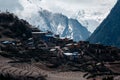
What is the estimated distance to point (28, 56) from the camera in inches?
7830

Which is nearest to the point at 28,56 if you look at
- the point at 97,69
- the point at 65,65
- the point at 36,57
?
the point at 36,57

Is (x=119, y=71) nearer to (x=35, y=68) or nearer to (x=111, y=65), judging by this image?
(x=111, y=65)

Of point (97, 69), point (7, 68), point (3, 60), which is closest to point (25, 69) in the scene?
point (7, 68)

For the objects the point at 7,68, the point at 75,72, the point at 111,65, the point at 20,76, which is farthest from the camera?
the point at 111,65

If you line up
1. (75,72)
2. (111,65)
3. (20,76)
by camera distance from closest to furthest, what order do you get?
(20,76), (75,72), (111,65)

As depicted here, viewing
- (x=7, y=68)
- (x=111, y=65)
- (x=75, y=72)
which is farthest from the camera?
(x=111, y=65)

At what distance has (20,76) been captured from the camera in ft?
513

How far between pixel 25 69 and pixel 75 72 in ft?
73.7

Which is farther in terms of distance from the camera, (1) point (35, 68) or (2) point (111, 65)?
(2) point (111, 65)

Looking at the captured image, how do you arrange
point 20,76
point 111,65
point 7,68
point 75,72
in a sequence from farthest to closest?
1. point 111,65
2. point 75,72
3. point 7,68
4. point 20,76

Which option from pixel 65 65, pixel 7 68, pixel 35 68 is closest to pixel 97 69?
pixel 65 65

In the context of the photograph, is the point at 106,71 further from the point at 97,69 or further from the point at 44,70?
the point at 44,70

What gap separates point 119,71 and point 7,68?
169ft

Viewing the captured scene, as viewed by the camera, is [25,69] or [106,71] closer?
[25,69]
